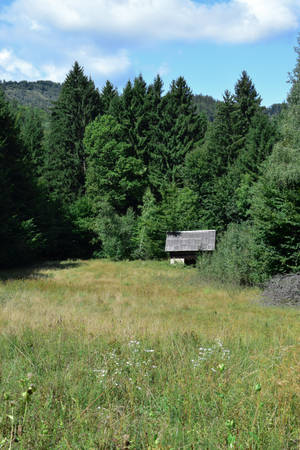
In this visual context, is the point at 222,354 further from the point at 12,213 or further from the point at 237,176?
the point at 237,176

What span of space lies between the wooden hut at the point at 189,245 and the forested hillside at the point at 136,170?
237 cm

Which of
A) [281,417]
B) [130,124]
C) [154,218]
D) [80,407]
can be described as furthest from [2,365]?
[130,124]

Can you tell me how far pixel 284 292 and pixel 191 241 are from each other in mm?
14986

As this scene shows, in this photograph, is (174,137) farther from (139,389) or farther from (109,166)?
(139,389)

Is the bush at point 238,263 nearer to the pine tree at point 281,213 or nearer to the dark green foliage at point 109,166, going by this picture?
the pine tree at point 281,213

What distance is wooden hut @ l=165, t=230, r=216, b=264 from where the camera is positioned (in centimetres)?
2869

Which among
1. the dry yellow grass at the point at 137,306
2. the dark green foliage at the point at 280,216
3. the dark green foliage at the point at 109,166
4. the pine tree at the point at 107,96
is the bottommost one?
the dry yellow grass at the point at 137,306

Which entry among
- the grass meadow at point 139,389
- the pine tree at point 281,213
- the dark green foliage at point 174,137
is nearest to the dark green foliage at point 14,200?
the dark green foliage at point 174,137

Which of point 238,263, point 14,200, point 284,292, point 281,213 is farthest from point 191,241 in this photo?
point 14,200

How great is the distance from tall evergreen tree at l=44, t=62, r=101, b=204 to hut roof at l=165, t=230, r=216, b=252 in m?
16.4

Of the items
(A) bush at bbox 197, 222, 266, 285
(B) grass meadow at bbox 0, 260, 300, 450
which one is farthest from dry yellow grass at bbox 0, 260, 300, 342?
(A) bush at bbox 197, 222, 266, 285

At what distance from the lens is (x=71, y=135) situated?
141 ft

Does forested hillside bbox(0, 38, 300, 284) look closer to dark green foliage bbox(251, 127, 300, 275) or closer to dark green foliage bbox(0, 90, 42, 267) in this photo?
dark green foliage bbox(0, 90, 42, 267)

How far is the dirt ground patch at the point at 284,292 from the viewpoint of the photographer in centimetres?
1437
